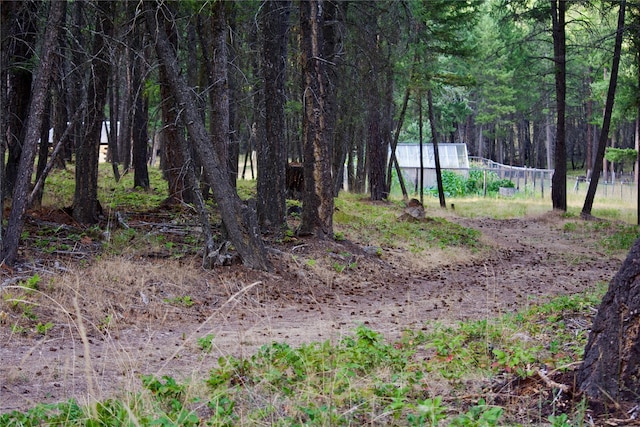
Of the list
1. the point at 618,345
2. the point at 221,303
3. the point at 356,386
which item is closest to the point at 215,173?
the point at 221,303

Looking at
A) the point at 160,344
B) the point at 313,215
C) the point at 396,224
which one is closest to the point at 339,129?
the point at 396,224

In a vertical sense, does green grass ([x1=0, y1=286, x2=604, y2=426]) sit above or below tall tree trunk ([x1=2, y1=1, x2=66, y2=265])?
below

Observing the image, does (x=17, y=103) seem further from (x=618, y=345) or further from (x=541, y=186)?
(x=541, y=186)

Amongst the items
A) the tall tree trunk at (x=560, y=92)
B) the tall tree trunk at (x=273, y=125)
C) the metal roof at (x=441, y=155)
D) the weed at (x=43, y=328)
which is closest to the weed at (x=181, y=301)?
the weed at (x=43, y=328)

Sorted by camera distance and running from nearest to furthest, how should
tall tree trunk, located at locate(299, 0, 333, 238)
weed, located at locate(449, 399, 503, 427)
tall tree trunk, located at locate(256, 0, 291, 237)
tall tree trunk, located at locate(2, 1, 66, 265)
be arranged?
1. weed, located at locate(449, 399, 503, 427)
2. tall tree trunk, located at locate(2, 1, 66, 265)
3. tall tree trunk, located at locate(299, 0, 333, 238)
4. tall tree trunk, located at locate(256, 0, 291, 237)

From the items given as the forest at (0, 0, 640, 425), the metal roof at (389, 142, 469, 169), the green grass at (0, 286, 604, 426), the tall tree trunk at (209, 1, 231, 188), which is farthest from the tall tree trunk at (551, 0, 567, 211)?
the metal roof at (389, 142, 469, 169)

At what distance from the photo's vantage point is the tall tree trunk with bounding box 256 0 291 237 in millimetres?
14578

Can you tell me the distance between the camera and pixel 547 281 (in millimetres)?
13141

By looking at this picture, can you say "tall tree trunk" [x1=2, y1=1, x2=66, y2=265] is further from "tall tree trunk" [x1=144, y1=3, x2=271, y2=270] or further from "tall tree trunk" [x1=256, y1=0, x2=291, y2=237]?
"tall tree trunk" [x1=256, y1=0, x2=291, y2=237]

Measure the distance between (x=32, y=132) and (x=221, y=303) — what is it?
3.25m

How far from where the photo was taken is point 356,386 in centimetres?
504

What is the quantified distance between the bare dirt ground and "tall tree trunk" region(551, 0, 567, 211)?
41.4 feet

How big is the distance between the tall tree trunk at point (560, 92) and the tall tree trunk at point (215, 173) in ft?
60.9

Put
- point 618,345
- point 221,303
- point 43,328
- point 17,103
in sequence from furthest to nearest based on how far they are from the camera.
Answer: point 17,103 < point 221,303 < point 43,328 < point 618,345
